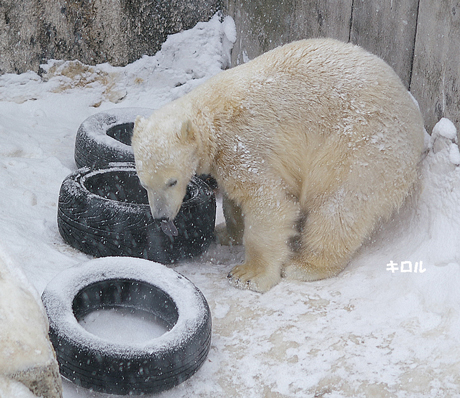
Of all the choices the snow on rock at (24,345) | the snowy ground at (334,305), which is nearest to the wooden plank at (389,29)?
the snowy ground at (334,305)

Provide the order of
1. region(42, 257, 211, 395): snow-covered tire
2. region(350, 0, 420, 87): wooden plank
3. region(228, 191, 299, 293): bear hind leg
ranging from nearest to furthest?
region(42, 257, 211, 395): snow-covered tire < region(228, 191, 299, 293): bear hind leg < region(350, 0, 420, 87): wooden plank

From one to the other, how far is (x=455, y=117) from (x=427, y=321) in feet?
4.17

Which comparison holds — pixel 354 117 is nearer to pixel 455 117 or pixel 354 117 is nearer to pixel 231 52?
pixel 455 117

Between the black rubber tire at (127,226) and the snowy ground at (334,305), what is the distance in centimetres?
13

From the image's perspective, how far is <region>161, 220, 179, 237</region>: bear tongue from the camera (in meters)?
3.52

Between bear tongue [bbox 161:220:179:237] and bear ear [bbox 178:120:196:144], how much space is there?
20.2 inches

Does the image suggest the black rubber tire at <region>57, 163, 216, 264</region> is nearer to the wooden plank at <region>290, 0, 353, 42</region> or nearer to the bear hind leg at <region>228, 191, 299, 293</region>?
the bear hind leg at <region>228, 191, 299, 293</region>

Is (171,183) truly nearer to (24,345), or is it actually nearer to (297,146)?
(297,146)

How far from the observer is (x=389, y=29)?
3996 mm

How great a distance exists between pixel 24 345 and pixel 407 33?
317 centimetres

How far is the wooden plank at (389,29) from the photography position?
3797mm

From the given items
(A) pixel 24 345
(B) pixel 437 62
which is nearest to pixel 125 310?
(A) pixel 24 345

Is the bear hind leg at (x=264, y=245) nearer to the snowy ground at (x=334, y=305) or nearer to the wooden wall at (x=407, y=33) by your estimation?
the snowy ground at (x=334, y=305)

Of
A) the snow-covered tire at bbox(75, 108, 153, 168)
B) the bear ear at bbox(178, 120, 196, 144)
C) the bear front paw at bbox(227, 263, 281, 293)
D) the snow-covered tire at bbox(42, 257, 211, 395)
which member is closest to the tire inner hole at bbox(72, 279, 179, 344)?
the snow-covered tire at bbox(42, 257, 211, 395)
